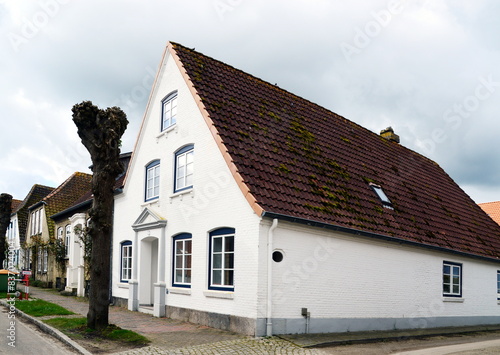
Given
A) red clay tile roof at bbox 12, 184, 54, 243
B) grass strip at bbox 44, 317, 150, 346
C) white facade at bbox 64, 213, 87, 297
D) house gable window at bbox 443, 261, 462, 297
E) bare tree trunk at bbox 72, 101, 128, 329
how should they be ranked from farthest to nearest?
red clay tile roof at bbox 12, 184, 54, 243 → white facade at bbox 64, 213, 87, 297 → house gable window at bbox 443, 261, 462, 297 → bare tree trunk at bbox 72, 101, 128, 329 → grass strip at bbox 44, 317, 150, 346

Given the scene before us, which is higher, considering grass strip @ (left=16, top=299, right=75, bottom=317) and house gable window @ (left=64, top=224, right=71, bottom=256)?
house gable window @ (left=64, top=224, right=71, bottom=256)

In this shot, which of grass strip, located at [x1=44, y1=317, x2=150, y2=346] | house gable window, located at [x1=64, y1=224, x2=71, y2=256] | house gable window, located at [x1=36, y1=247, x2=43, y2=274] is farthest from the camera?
house gable window, located at [x1=36, y1=247, x2=43, y2=274]

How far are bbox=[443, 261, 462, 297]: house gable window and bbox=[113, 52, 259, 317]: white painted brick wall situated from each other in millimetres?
8467

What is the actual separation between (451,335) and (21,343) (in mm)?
12016

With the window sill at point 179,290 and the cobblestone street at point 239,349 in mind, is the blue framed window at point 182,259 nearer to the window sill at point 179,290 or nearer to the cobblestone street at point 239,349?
the window sill at point 179,290

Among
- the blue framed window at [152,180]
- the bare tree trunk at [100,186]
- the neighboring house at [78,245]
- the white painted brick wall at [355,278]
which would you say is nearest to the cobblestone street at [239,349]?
the white painted brick wall at [355,278]

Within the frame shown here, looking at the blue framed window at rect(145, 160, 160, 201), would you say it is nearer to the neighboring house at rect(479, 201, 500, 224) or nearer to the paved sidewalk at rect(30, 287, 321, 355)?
the paved sidewalk at rect(30, 287, 321, 355)

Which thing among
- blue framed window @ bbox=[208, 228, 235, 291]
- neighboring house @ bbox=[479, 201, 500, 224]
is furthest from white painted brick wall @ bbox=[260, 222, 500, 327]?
neighboring house @ bbox=[479, 201, 500, 224]

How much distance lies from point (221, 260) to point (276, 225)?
229cm

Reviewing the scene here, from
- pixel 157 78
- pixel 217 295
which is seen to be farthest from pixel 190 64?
pixel 217 295

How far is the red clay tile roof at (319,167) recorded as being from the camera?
1320 cm

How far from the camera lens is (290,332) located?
12078 millimetres

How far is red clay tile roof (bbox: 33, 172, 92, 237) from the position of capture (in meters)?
32.6

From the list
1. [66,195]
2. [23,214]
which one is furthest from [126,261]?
[23,214]
